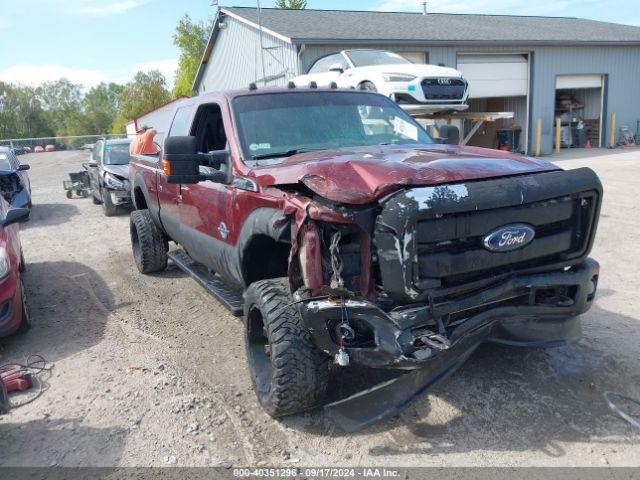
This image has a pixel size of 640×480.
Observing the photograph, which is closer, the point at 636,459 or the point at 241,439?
the point at 636,459

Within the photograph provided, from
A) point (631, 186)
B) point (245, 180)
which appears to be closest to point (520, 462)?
point (245, 180)

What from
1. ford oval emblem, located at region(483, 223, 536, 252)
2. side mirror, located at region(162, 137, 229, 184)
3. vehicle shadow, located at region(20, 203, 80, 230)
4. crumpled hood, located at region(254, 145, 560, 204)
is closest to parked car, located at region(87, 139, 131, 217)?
vehicle shadow, located at region(20, 203, 80, 230)

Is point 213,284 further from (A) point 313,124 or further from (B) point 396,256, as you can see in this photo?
(B) point 396,256

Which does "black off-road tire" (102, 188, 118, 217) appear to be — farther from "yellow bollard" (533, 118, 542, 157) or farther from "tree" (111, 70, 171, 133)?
"tree" (111, 70, 171, 133)

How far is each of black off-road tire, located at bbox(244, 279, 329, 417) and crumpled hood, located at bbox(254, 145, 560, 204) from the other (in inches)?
29.7

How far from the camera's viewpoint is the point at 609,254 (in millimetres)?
6965

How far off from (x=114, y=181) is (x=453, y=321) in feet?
33.5

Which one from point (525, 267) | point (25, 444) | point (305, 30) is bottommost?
point (25, 444)

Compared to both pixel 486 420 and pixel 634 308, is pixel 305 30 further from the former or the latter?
pixel 486 420

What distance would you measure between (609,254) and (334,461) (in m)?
5.28

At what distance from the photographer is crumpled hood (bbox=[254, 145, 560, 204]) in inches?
118

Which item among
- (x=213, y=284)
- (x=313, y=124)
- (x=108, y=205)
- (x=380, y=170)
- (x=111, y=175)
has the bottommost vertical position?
(x=108, y=205)

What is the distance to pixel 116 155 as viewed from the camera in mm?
12984

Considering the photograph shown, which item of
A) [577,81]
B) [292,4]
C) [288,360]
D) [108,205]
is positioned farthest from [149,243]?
[292,4]
